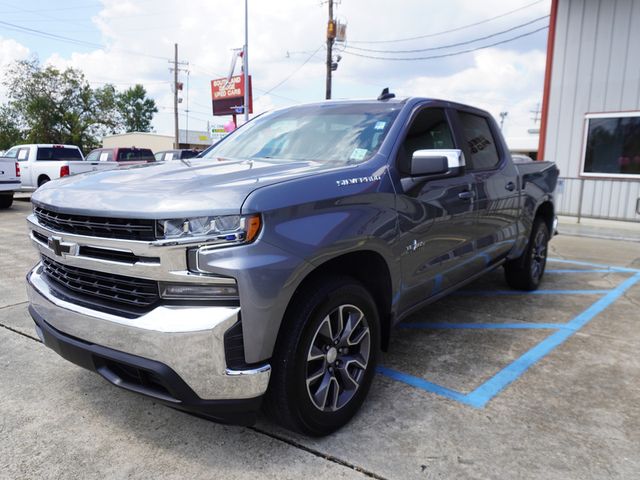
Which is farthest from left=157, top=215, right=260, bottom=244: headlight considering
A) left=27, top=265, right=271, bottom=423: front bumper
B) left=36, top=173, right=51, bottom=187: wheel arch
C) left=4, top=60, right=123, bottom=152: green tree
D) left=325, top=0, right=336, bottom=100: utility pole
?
left=4, top=60, right=123, bottom=152: green tree

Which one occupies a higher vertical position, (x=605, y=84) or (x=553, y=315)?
(x=605, y=84)

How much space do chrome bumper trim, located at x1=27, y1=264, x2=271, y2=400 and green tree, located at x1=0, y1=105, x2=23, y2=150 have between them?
5336 cm

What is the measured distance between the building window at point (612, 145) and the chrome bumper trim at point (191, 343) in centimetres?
1127

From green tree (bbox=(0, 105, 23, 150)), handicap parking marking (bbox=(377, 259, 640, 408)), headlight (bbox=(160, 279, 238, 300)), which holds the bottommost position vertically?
handicap parking marking (bbox=(377, 259, 640, 408))

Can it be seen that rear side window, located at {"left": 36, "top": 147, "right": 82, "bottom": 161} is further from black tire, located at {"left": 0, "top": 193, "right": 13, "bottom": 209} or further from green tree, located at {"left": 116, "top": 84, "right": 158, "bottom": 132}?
green tree, located at {"left": 116, "top": 84, "right": 158, "bottom": 132}

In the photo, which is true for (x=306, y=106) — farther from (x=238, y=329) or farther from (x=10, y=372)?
(x=10, y=372)

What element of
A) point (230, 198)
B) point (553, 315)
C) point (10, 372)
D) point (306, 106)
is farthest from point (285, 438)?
point (553, 315)

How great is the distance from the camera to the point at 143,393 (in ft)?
7.42

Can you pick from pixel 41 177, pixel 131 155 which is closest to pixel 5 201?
pixel 41 177

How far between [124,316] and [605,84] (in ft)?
38.8

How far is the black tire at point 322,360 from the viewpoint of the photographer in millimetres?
2328

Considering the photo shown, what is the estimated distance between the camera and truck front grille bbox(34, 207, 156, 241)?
2166 millimetres

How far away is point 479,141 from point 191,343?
325cm

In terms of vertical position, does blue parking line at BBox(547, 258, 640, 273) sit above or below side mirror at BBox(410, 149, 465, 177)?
below
